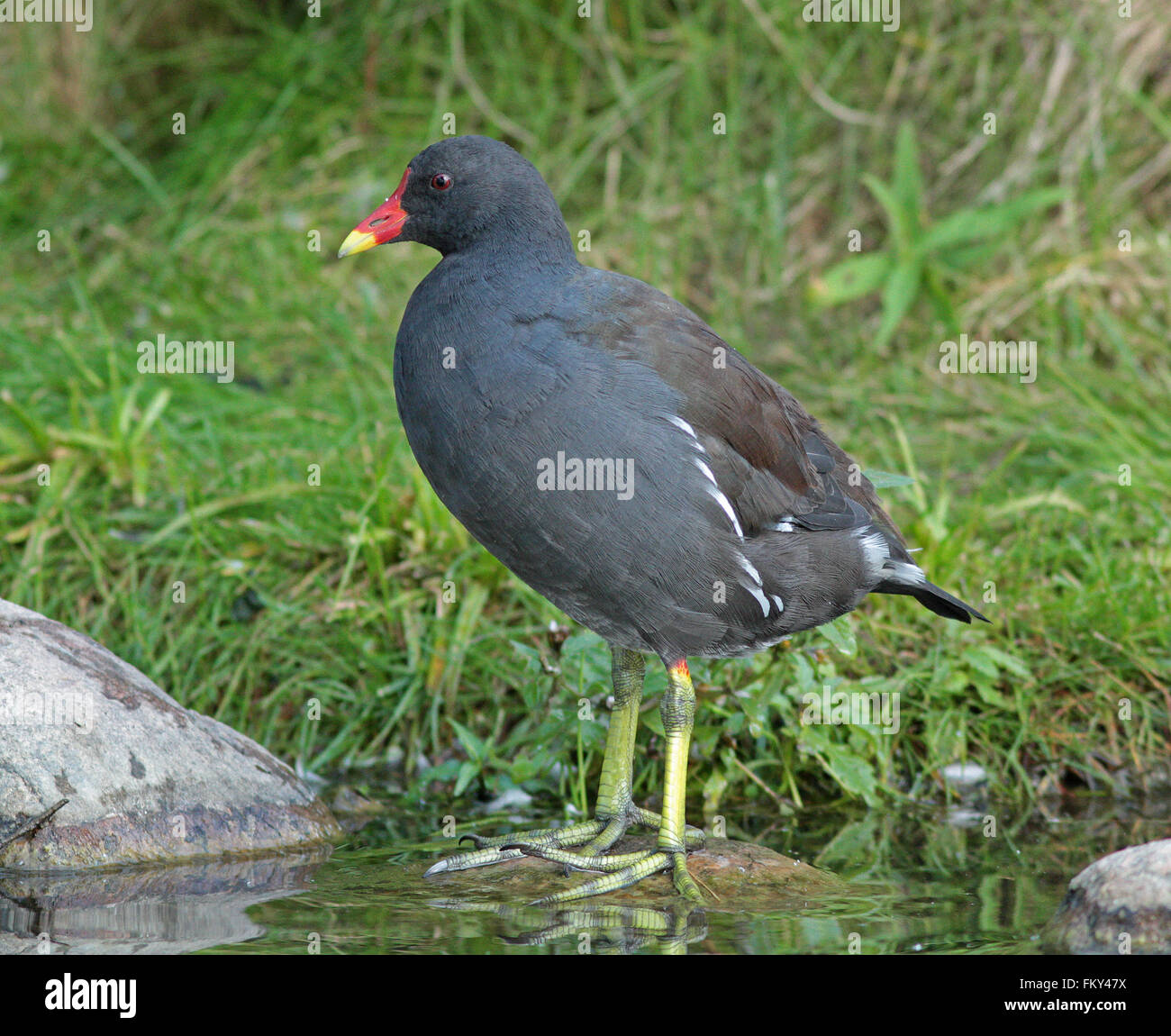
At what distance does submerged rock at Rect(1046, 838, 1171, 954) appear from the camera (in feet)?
10.2

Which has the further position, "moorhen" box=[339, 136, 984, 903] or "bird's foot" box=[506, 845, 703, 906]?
"bird's foot" box=[506, 845, 703, 906]

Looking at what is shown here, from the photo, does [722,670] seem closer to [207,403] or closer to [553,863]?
[553,863]

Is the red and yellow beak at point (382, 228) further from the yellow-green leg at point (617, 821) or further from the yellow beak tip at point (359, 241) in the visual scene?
the yellow-green leg at point (617, 821)

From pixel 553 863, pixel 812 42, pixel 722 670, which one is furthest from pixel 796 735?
pixel 812 42

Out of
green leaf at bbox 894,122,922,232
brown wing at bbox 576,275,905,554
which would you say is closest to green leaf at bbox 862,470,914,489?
brown wing at bbox 576,275,905,554

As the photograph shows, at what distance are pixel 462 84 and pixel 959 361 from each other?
11.0 ft

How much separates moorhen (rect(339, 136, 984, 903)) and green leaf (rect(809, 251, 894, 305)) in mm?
3268

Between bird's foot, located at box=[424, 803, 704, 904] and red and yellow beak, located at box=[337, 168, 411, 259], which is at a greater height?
red and yellow beak, located at box=[337, 168, 411, 259]

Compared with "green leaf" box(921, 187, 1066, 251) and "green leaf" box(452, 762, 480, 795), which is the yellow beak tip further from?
"green leaf" box(921, 187, 1066, 251)

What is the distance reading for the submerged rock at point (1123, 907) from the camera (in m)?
3.10

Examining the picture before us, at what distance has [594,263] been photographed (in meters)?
7.54

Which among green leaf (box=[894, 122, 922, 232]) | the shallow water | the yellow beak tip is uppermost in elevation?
green leaf (box=[894, 122, 922, 232])

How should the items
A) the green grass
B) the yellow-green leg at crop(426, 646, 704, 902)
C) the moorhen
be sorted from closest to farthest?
the moorhen < the yellow-green leg at crop(426, 646, 704, 902) < the green grass

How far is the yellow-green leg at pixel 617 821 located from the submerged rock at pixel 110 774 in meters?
0.61
